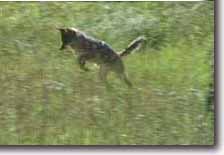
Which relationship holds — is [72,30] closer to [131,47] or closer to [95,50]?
[95,50]

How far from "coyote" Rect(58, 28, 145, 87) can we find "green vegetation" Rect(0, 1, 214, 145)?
0.02m

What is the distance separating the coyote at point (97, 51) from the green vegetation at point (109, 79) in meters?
0.02

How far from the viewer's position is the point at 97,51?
2236 mm

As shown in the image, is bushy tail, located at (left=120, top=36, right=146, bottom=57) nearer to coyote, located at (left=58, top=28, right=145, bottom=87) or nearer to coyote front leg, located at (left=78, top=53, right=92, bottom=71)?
coyote, located at (left=58, top=28, right=145, bottom=87)

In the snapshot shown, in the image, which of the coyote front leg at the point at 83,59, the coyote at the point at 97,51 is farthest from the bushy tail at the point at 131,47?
the coyote front leg at the point at 83,59

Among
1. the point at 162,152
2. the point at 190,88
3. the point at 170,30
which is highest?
the point at 170,30

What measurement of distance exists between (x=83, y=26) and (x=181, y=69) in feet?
1.20

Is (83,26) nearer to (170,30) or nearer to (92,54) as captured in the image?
(92,54)

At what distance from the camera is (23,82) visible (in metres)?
2.22

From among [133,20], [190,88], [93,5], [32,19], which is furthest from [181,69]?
[32,19]

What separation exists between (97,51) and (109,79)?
107mm

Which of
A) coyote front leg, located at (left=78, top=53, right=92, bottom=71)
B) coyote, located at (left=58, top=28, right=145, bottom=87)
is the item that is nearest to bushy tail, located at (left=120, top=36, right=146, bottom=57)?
coyote, located at (left=58, top=28, right=145, bottom=87)

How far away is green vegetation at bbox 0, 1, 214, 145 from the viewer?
2.21m

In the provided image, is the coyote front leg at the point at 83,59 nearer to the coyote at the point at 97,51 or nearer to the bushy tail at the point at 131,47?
the coyote at the point at 97,51
